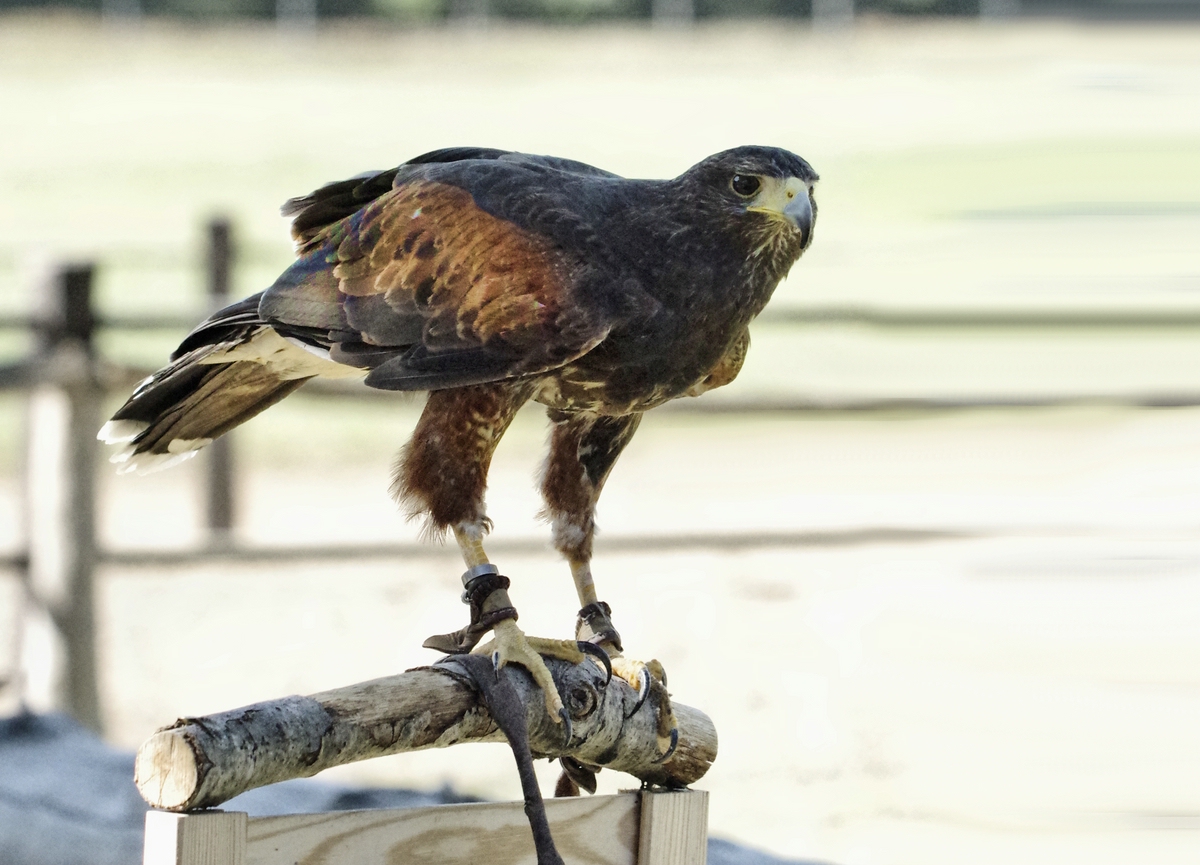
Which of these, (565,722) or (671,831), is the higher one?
(565,722)

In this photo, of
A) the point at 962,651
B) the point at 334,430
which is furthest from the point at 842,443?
the point at 962,651

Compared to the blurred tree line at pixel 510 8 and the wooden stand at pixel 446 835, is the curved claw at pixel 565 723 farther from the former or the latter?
the blurred tree line at pixel 510 8

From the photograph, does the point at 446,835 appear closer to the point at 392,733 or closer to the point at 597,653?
the point at 392,733

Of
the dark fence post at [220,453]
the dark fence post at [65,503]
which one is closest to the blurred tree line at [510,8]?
the dark fence post at [220,453]

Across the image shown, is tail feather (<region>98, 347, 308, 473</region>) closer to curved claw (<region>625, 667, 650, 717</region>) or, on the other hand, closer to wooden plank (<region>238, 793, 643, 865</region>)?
curved claw (<region>625, 667, 650, 717</region>)

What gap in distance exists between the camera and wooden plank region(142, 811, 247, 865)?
1.65m

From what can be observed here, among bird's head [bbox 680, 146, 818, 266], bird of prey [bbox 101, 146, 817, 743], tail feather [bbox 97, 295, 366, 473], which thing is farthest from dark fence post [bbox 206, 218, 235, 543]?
bird's head [bbox 680, 146, 818, 266]

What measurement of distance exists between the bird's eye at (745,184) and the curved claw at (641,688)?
754mm

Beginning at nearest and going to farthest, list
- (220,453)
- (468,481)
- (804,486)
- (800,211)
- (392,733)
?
(392,733) < (800,211) < (468,481) < (220,453) < (804,486)

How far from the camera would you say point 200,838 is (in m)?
1.66

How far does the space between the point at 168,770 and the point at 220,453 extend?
450cm

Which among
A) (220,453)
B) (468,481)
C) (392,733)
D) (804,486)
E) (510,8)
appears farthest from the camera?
(510,8)

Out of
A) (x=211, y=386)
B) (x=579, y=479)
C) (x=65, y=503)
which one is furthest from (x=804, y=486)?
(x=211, y=386)

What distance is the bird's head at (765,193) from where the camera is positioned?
2.05m
